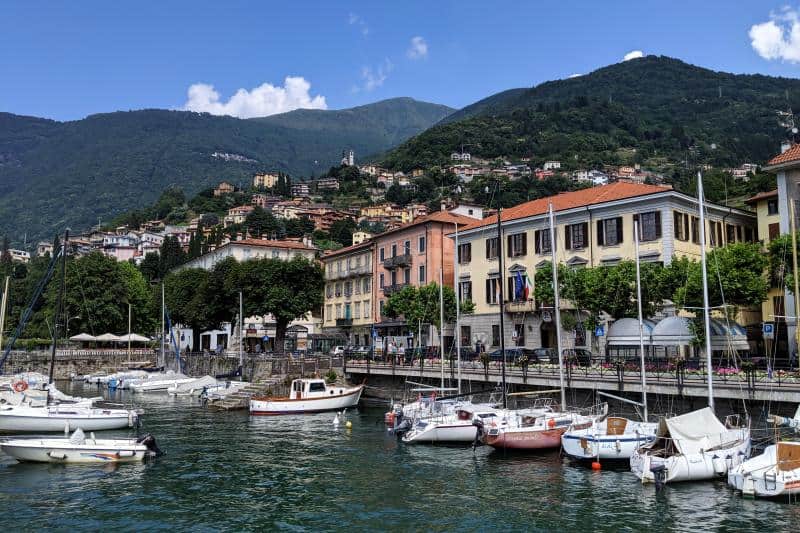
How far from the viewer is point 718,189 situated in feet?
392

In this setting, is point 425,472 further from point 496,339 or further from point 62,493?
point 496,339

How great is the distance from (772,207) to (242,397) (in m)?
41.8

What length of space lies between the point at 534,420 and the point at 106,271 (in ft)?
257

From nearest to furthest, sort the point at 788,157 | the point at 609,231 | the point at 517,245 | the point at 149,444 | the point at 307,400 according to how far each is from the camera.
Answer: the point at 149,444 → the point at 788,157 → the point at 307,400 → the point at 609,231 → the point at 517,245

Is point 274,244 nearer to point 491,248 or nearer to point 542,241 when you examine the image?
point 491,248

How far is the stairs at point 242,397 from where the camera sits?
47.9 m

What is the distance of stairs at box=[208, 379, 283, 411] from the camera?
47.9 metres

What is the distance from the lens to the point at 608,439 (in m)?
25.8

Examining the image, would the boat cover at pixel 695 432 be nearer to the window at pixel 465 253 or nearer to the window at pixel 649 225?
Result: the window at pixel 649 225

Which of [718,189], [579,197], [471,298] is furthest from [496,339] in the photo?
[718,189]

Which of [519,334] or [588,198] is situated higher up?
[588,198]

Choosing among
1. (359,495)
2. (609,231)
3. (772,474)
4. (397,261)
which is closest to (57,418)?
(359,495)

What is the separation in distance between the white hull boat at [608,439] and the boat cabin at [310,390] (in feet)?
72.1

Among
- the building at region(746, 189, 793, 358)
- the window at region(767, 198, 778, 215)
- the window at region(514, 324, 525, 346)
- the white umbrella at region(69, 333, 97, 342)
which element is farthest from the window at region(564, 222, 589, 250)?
the white umbrella at region(69, 333, 97, 342)
